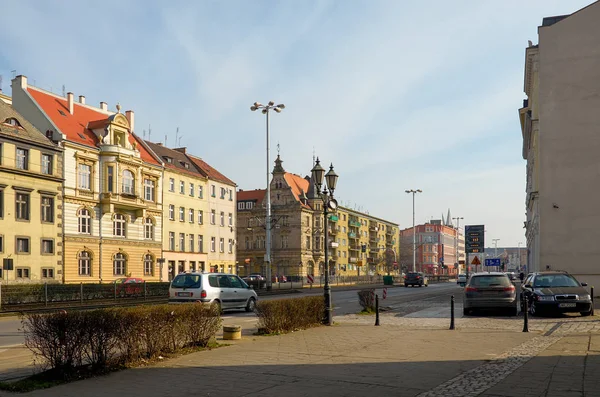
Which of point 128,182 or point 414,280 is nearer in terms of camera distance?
point 128,182

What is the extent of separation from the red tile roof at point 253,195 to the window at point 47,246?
2383 inches

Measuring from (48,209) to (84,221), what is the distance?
14.6ft

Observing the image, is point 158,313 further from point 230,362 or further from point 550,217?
point 550,217

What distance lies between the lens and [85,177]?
5059 cm

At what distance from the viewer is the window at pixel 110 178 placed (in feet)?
172

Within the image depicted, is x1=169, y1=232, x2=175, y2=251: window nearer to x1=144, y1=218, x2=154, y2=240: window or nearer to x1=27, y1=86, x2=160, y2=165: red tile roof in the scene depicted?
x1=144, y1=218, x2=154, y2=240: window

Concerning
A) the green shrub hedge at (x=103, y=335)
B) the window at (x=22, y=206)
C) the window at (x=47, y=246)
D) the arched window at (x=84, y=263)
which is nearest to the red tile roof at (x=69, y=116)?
the window at (x=22, y=206)

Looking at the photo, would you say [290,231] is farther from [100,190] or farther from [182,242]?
[100,190]

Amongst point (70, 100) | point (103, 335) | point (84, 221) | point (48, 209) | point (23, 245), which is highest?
point (70, 100)

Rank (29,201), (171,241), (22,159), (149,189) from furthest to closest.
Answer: (171,241) → (149,189) → (29,201) → (22,159)

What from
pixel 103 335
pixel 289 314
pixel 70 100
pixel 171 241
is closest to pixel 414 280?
pixel 171 241

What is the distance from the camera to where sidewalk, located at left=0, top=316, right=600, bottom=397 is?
325 inches

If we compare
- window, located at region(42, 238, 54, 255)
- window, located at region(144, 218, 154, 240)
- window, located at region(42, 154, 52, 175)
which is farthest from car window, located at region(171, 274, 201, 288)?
window, located at region(144, 218, 154, 240)

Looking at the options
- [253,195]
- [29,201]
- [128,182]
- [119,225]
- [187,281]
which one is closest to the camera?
[187,281]
